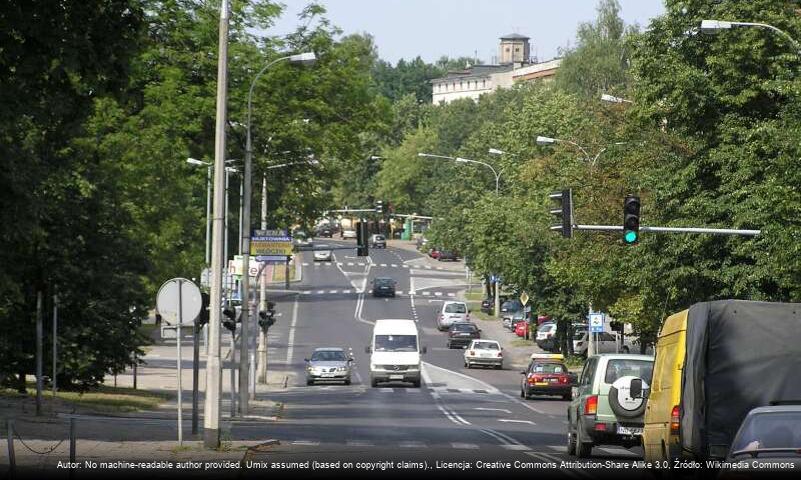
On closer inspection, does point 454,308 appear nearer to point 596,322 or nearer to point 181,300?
point 596,322

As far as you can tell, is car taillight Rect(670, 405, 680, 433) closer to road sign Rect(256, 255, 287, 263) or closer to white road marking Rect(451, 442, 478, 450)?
A: white road marking Rect(451, 442, 478, 450)

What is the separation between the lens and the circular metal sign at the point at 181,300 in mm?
25219

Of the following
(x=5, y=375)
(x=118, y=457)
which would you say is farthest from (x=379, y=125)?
(x=118, y=457)

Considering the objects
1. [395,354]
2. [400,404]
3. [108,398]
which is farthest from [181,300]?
[395,354]

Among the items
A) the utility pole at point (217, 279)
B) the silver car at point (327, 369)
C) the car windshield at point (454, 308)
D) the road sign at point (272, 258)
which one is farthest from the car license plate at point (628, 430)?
the car windshield at point (454, 308)

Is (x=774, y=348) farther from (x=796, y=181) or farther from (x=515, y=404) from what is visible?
(x=515, y=404)

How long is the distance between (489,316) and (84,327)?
65.6 m

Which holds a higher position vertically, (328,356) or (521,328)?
(328,356)

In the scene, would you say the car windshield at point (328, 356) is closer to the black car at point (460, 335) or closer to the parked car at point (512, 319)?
the black car at point (460, 335)

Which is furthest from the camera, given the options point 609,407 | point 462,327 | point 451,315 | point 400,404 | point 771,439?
point 451,315

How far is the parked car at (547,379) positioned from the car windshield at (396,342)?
646 centimetres

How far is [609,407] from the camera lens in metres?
25.2

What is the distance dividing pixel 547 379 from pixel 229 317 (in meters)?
19.8

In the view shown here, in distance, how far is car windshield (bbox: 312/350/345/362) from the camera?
62562mm
